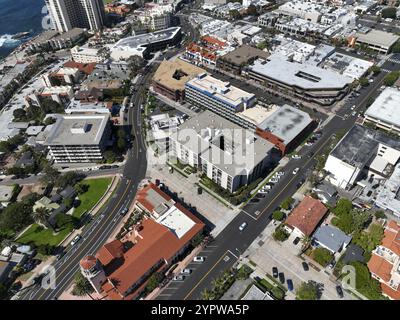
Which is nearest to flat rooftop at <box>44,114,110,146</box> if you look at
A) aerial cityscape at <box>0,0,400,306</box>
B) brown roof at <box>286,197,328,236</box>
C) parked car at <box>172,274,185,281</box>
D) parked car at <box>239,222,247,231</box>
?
aerial cityscape at <box>0,0,400,306</box>

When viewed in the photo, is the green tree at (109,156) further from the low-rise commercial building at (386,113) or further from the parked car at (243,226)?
the low-rise commercial building at (386,113)

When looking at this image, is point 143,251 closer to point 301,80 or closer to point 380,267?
point 380,267

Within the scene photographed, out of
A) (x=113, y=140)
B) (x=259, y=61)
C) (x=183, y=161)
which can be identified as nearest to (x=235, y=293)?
(x=183, y=161)

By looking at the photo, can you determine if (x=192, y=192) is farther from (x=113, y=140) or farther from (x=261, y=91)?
(x=261, y=91)

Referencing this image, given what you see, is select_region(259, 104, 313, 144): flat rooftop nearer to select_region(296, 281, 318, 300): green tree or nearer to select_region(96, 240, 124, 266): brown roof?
select_region(296, 281, 318, 300): green tree

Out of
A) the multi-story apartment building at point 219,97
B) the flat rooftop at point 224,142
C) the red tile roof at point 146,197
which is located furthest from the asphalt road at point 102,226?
the multi-story apartment building at point 219,97

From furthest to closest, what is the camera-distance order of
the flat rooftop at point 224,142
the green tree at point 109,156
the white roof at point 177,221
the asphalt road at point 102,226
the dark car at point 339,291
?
the green tree at point 109,156, the flat rooftop at point 224,142, the white roof at point 177,221, the asphalt road at point 102,226, the dark car at point 339,291
